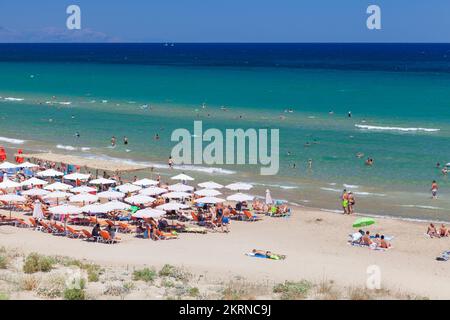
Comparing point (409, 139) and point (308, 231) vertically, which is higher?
point (409, 139)

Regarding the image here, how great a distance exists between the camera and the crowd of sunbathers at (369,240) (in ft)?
71.5

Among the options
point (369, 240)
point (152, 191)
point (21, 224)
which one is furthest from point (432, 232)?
point (21, 224)

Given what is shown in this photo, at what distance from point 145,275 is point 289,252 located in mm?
6521

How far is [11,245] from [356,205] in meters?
15.1

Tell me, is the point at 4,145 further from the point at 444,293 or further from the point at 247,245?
the point at 444,293

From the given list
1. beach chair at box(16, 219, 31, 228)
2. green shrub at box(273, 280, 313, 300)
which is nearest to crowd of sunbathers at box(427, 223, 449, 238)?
green shrub at box(273, 280, 313, 300)

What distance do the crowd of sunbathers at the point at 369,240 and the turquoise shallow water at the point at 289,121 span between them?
556 cm

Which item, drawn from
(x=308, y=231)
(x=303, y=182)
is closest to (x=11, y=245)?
(x=308, y=231)

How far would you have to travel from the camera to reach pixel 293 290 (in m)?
14.2

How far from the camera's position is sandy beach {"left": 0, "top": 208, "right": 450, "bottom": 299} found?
17453mm

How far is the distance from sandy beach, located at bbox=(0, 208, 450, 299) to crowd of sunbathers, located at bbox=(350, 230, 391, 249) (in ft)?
1.02

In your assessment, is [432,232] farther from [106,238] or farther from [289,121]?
[289,121]

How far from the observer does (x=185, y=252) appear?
20.2 meters

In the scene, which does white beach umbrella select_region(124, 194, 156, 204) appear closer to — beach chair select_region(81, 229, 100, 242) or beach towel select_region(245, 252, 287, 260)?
beach chair select_region(81, 229, 100, 242)
